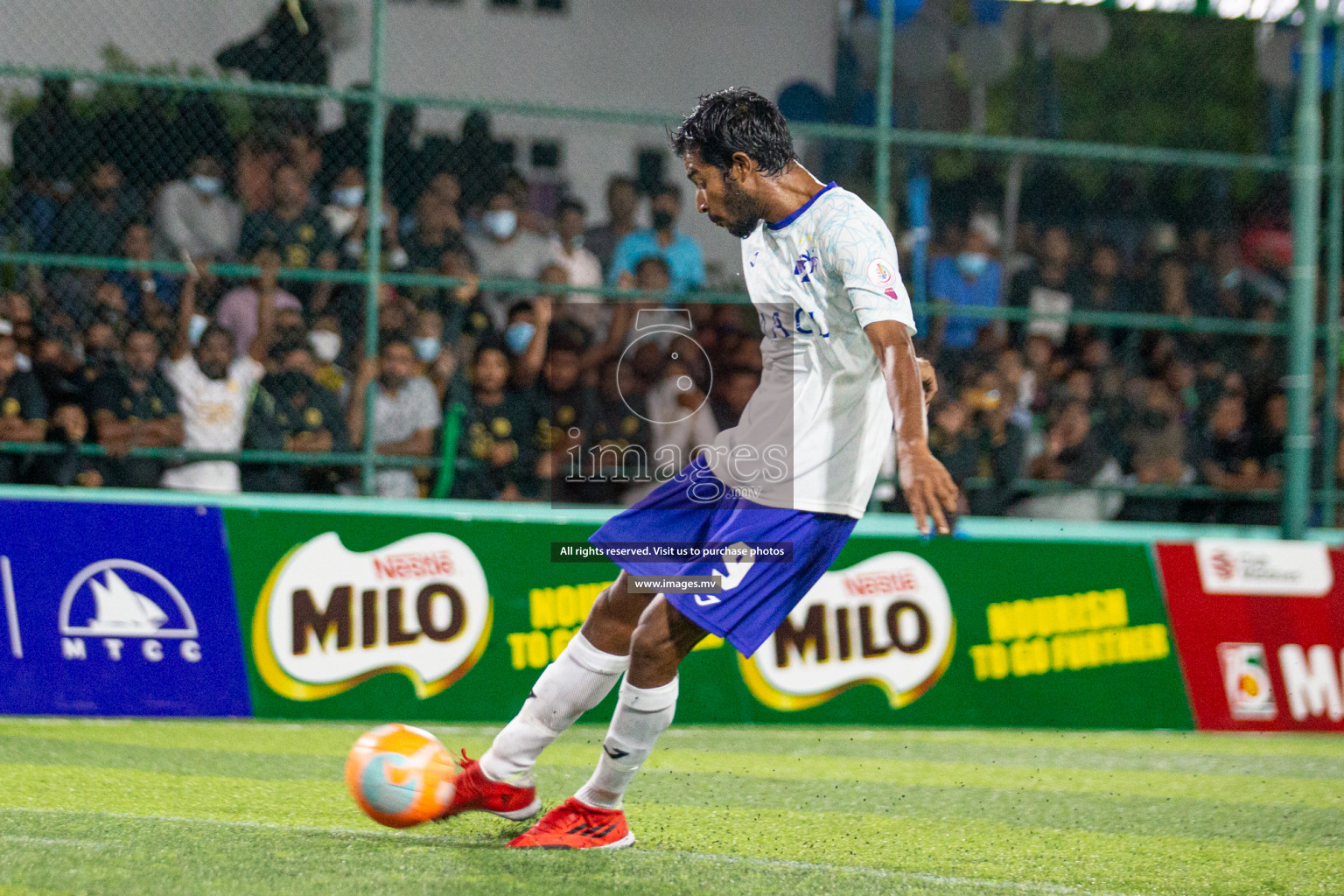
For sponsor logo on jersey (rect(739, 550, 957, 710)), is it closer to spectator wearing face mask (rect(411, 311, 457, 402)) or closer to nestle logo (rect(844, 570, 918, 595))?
nestle logo (rect(844, 570, 918, 595))

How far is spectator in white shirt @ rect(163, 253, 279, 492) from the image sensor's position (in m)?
7.84

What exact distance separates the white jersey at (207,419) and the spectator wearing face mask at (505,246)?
70.5 inches

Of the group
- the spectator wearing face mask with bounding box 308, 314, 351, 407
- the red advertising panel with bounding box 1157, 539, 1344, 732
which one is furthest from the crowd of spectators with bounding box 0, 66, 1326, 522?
the red advertising panel with bounding box 1157, 539, 1344, 732

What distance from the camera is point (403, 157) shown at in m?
8.55

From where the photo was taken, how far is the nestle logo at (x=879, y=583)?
7.74 m

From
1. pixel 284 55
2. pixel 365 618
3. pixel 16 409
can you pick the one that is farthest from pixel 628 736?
pixel 284 55

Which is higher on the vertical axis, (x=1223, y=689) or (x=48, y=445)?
(x=48, y=445)

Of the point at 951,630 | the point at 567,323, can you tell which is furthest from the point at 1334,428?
the point at 567,323

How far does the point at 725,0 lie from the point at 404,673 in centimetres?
726

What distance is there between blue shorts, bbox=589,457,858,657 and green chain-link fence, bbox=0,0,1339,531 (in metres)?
3.91

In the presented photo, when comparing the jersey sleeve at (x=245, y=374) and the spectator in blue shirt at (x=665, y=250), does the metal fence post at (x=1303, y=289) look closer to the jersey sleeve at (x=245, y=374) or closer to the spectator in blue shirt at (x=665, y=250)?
the spectator in blue shirt at (x=665, y=250)

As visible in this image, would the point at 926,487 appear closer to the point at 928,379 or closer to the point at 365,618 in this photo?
the point at 928,379

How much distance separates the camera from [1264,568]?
816 centimetres

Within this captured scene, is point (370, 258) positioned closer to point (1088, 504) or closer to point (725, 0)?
point (1088, 504)
